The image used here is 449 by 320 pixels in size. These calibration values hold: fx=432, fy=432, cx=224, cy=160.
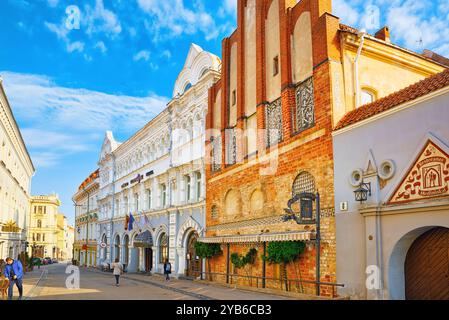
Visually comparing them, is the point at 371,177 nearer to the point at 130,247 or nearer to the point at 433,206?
the point at 433,206

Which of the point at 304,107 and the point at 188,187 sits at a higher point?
the point at 304,107

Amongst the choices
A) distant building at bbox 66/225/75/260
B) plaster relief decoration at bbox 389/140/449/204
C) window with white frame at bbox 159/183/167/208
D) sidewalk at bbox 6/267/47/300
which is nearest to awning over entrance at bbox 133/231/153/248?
window with white frame at bbox 159/183/167/208

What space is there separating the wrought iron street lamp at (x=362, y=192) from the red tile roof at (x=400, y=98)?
2.05 m

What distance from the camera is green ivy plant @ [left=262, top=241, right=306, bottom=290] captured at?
50.4 feet

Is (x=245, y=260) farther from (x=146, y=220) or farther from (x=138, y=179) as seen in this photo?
(x=138, y=179)

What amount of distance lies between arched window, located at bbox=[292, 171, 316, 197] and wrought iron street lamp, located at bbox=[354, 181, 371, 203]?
2.67 metres

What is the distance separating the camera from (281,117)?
18000 millimetres

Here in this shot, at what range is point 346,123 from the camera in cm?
1399

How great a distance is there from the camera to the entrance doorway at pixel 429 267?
1079cm

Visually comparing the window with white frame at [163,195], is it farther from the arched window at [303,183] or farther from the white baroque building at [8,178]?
the arched window at [303,183]


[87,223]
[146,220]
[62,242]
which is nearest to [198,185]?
[146,220]

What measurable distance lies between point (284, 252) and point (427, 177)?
6239 mm

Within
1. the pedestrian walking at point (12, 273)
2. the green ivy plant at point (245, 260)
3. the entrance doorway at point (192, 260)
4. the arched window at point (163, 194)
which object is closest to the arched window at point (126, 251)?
the arched window at point (163, 194)

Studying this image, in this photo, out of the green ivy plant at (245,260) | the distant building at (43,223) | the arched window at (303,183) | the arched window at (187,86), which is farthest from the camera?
the distant building at (43,223)
